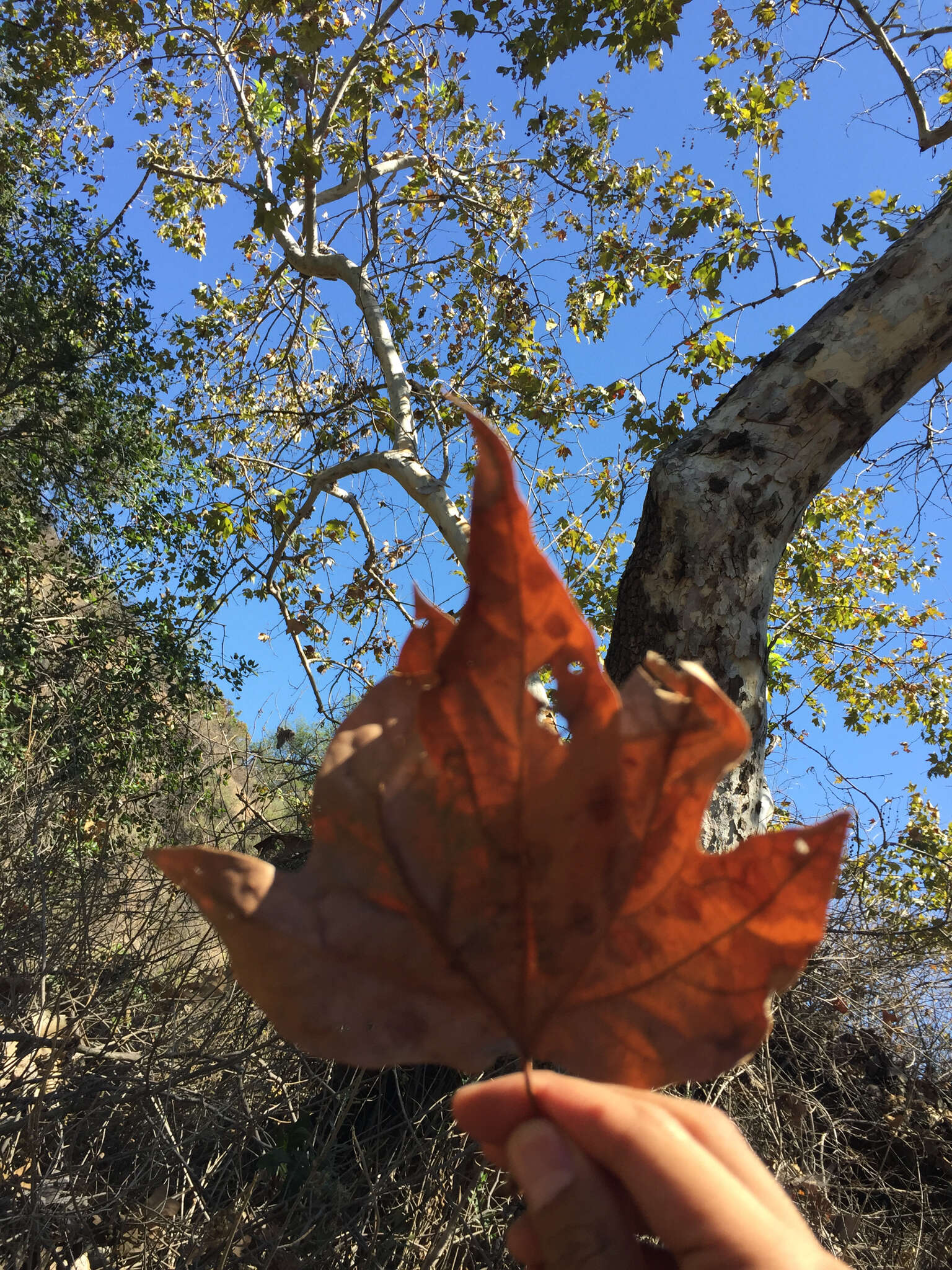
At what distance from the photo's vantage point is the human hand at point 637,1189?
0.54 meters

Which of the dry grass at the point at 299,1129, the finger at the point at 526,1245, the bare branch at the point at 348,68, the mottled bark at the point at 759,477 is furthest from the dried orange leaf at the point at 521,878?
the bare branch at the point at 348,68

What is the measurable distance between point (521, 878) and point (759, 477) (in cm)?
219

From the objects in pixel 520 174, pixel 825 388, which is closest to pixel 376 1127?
pixel 825 388

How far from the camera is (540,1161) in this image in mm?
591

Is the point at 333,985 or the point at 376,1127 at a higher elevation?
the point at 333,985

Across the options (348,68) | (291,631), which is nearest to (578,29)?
(348,68)

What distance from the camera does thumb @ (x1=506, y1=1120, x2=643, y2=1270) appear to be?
0.58m

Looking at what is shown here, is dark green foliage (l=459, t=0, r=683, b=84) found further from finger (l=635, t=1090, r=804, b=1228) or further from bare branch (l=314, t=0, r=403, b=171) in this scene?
finger (l=635, t=1090, r=804, b=1228)

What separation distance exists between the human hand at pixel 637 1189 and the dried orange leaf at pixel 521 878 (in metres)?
0.10

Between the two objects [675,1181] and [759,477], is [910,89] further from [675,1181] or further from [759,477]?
[675,1181]

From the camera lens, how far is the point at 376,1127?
2.31 meters

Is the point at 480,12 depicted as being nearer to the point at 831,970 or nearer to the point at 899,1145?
the point at 831,970

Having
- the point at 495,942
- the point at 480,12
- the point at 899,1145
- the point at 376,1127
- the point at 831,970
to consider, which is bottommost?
the point at 899,1145

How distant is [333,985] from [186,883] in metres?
0.14
